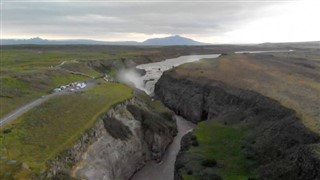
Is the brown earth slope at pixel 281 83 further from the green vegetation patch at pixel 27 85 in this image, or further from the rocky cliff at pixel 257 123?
the green vegetation patch at pixel 27 85

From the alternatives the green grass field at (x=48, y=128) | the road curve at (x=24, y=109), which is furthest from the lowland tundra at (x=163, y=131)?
the road curve at (x=24, y=109)

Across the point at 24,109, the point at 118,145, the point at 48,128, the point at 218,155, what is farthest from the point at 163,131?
the point at 24,109

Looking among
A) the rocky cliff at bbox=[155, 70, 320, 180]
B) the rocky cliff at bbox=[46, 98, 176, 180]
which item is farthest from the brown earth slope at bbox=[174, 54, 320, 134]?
the rocky cliff at bbox=[46, 98, 176, 180]

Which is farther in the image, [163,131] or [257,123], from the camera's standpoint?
[163,131]

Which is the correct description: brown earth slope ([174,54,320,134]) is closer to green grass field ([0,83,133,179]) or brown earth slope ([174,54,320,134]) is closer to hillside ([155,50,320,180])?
hillside ([155,50,320,180])

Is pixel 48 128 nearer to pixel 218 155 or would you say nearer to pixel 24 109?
pixel 24 109

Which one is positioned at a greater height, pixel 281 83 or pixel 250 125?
pixel 281 83
